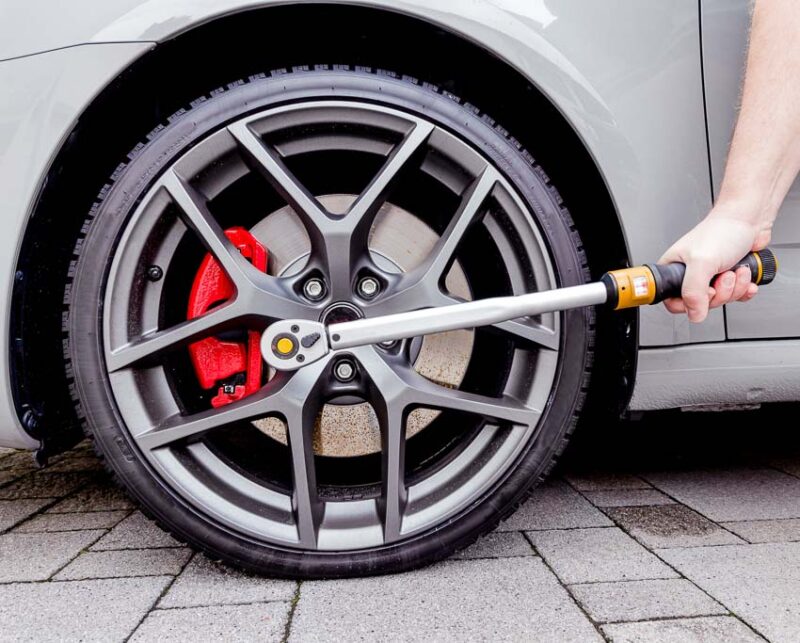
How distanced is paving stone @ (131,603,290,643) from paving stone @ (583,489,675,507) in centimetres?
79

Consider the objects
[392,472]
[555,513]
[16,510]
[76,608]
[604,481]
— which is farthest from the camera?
[604,481]

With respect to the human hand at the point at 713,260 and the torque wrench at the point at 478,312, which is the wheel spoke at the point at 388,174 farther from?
the human hand at the point at 713,260

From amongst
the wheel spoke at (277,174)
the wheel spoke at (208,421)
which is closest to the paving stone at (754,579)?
the wheel spoke at (208,421)

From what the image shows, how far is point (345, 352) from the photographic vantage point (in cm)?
122

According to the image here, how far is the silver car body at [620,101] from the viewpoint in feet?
3.68

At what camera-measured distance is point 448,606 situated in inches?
41.2

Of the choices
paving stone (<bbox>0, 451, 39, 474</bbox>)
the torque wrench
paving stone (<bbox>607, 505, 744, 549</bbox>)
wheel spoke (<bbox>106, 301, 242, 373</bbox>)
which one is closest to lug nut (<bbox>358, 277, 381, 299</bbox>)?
the torque wrench

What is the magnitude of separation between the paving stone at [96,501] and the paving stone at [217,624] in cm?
58

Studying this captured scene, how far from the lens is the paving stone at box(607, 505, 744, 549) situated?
128 centimetres

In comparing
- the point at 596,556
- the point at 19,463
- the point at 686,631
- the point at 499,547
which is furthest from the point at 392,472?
the point at 19,463

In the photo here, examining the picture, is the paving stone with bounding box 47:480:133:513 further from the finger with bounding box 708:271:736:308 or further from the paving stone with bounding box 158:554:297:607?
the finger with bounding box 708:271:736:308

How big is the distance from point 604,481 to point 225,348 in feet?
3.29

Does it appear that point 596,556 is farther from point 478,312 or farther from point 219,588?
point 219,588

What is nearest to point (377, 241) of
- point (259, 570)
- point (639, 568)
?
point (259, 570)
